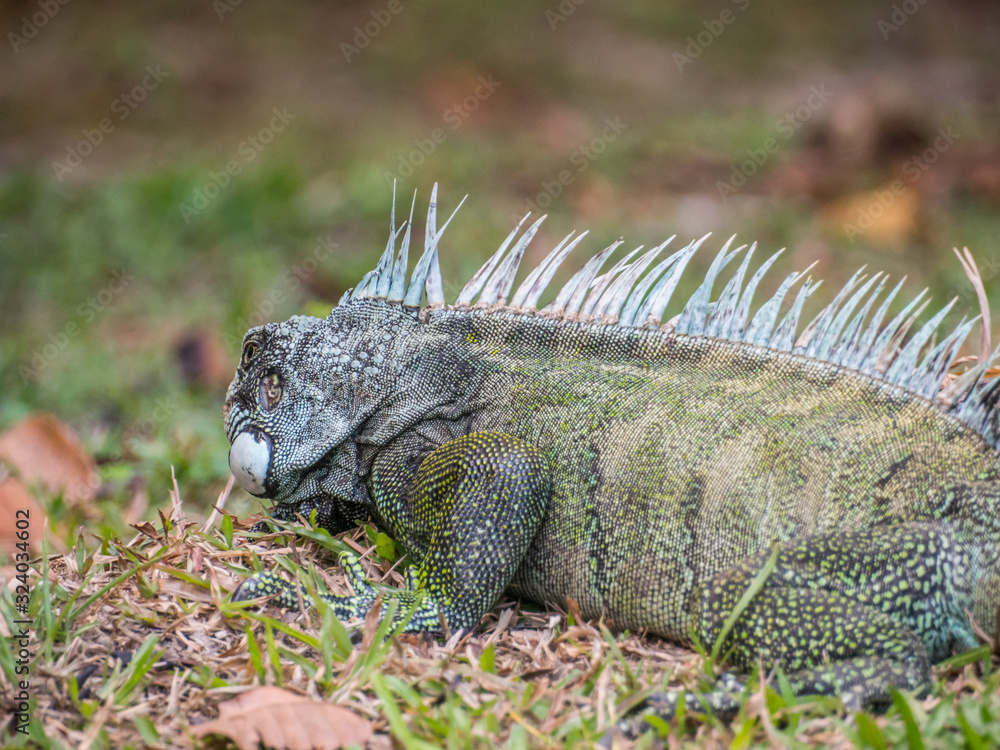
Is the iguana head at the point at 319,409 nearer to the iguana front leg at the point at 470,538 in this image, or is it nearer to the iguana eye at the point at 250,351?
the iguana eye at the point at 250,351

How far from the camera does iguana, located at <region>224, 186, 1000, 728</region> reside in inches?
130

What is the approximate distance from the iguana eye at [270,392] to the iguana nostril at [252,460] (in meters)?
0.15

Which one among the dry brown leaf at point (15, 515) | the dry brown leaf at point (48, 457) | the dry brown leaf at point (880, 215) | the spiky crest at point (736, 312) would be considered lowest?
the dry brown leaf at point (15, 515)

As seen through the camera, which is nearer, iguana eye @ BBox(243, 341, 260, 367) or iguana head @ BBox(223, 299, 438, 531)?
iguana head @ BBox(223, 299, 438, 531)

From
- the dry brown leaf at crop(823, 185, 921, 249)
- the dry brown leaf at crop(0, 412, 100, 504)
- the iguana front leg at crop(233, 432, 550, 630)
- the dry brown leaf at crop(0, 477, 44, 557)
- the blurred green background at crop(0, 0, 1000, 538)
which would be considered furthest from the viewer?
the dry brown leaf at crop(823, 185, 921, 249)

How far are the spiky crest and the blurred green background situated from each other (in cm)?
162

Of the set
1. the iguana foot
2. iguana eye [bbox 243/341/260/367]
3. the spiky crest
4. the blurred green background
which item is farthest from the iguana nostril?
the blurred green background

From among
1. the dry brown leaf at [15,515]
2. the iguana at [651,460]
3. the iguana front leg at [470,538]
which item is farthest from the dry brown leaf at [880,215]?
the dry brown leaf at [15,515]

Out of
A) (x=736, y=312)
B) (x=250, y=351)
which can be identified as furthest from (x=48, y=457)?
(x=736, y=312)

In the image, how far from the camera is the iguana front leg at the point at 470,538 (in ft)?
12.2

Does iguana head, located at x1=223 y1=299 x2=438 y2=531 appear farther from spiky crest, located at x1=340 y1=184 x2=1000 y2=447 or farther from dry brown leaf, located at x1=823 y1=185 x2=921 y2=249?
dry brown leaf, located at x1=823 y1=185 x2=921 y2=249

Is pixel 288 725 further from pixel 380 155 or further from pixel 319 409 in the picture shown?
pixel 380 155

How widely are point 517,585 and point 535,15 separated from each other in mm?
14330

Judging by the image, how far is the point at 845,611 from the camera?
3.24 m
